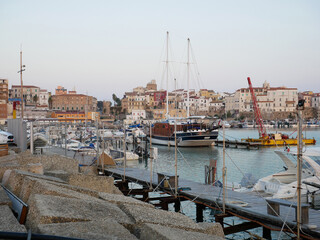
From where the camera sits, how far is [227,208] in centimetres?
1215

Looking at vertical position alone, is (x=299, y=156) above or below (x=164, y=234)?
above

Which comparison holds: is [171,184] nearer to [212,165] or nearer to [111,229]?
[212,165]

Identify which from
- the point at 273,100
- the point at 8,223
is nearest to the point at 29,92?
the point at 273,100

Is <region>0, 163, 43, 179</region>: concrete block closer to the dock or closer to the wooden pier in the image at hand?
the wooden pier

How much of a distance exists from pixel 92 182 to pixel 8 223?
19.0 ft

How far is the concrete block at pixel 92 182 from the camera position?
1036 centimetres

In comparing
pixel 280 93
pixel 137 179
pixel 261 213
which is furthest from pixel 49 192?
pixel 280 93

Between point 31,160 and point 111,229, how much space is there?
878 cm

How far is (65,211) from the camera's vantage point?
532cm

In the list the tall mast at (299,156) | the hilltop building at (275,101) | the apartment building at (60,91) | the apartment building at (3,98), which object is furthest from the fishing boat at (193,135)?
the apartment building at (60,91)

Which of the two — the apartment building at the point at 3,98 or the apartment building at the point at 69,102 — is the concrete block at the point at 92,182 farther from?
the apartment building at the point at 69,102

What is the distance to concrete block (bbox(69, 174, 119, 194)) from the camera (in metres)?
10.4

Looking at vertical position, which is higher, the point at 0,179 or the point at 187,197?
the point at 0,179

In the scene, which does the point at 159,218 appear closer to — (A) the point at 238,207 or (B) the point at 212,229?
(B) the point at 212,229
